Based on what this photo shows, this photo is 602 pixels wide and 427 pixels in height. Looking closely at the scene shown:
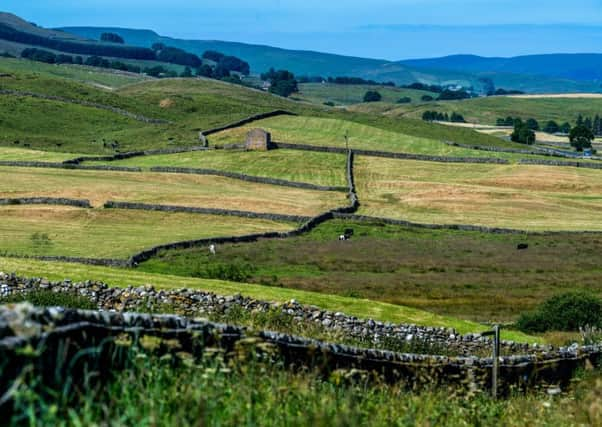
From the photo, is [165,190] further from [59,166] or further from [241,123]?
[241,123]

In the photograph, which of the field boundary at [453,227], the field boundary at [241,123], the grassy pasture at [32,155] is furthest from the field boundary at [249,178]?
the field boundary at [241,123]

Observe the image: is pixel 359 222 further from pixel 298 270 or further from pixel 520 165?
pixel 520 165

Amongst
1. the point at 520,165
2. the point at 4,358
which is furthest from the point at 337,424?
the point at 520,165

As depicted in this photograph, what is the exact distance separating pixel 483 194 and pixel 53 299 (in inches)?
3102

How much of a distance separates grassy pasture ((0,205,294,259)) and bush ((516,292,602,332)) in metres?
25.2

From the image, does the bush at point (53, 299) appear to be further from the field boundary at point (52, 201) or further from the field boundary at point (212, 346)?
the field boundary at point (52, 201)

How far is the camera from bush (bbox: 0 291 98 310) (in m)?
27.8

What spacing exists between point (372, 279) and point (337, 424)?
47.9 metres

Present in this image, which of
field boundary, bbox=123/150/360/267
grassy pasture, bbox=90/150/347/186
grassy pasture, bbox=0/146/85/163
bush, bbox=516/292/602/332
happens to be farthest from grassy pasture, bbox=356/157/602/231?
bush, bbox=516/292/602/332

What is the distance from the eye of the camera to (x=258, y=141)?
12375 cm

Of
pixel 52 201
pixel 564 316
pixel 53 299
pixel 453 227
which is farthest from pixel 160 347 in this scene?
pixel 453 227

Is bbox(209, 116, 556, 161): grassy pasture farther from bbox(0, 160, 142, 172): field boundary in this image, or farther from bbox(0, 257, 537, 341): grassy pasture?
bbox(0, 257, 537, 341): grassy pasture

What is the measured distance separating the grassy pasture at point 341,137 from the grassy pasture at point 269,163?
904 cm

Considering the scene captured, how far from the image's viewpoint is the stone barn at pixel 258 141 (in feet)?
406
